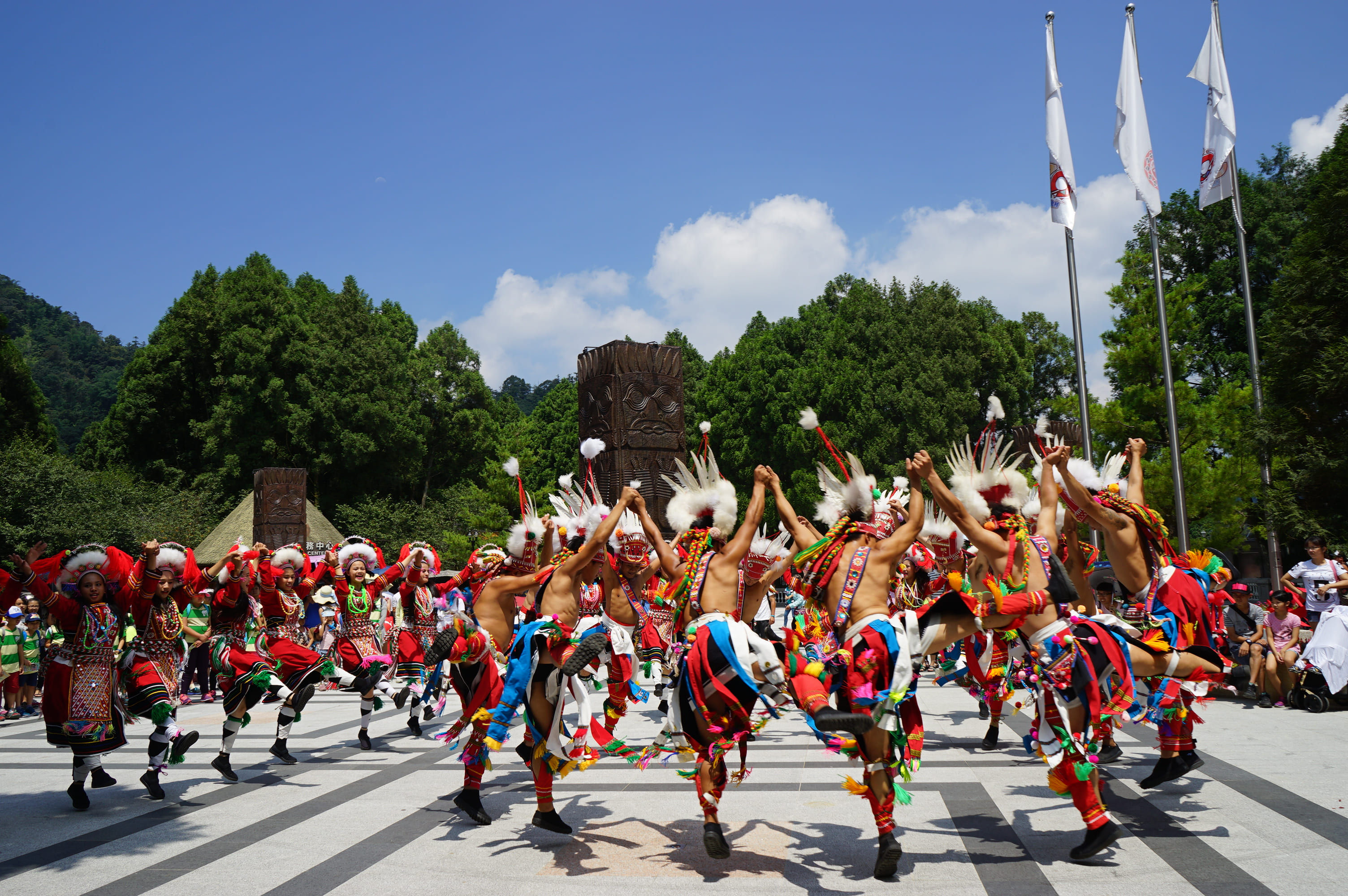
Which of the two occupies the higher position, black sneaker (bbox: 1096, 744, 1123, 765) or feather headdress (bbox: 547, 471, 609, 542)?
feather headdress (bbox: 547, 471, 609, 542)

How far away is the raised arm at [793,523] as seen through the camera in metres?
5.81

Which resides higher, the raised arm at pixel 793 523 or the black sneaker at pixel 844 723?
the raised arm at pixel 793 523

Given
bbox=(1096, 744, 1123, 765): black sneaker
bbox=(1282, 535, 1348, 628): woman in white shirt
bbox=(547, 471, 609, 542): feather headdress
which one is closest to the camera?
bbox=(547, 471, 609, 542): feather headdress

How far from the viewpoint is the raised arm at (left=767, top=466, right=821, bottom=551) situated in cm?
581

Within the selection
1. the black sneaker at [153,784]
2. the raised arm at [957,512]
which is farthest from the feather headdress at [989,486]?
the black sneaker at [153,784]

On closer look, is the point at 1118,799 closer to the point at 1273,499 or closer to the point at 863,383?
the point at 1273,499

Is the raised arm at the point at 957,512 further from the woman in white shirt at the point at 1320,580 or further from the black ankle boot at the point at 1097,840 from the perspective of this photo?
the woman in white shirt at the point at 1320,580

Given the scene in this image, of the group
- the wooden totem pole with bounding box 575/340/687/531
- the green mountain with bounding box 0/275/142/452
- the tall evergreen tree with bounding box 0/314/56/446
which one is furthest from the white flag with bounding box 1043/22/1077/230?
the green mountain with bounding box 0/275/142/452

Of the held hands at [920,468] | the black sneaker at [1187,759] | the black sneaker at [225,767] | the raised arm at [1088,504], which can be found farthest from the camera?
the black sneaker at [225,767]

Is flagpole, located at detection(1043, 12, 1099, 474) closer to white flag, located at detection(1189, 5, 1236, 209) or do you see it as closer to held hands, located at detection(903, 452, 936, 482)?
white flag, located at detection(1189, 5, 1236, 209)

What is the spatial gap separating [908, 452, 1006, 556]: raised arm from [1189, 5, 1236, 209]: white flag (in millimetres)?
15389

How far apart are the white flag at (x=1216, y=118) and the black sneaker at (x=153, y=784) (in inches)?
735

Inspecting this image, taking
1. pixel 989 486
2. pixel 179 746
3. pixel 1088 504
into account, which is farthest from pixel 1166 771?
pixel 179 746

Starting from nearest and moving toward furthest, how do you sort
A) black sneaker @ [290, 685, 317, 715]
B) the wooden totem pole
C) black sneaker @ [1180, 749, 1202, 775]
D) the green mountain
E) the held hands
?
the held hands
black sneaker @ [1180, 749, 1202, 775]
black sneaker @ [290, 685, 317, 715]
the wooden totem pole
the green mountain
